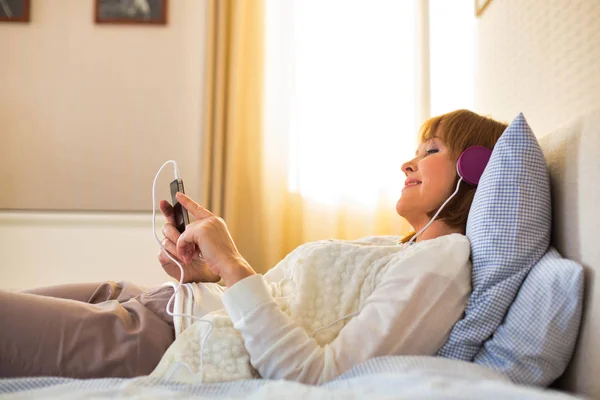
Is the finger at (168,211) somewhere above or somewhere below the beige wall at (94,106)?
below

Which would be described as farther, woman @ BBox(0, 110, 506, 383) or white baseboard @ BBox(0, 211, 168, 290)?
white baseboard @ BBox(0, 211, 168, 290)

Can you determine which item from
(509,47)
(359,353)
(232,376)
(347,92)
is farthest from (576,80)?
(347,92)

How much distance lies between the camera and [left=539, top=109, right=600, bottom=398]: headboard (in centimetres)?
85

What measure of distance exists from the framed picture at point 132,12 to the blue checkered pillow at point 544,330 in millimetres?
2394

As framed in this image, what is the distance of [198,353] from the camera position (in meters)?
0.96

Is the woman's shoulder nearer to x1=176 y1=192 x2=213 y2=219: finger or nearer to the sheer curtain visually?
x1=176 y1=192 x2=213 y2=219: finger

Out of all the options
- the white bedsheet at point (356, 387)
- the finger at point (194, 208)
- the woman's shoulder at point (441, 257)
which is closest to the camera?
the white bedsheet at point (356, 387)

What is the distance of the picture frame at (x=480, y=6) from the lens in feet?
5.95

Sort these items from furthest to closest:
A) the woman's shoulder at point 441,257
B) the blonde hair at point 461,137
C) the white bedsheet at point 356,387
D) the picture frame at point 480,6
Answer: the picture frame at point 480,6 → the blonde hair at point 461,137 → the woman's shoulder at point 441,257 → the white bedsheet at point 356,387

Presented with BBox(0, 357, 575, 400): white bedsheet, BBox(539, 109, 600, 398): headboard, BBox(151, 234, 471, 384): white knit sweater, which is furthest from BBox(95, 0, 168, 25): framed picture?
BBox(0, 357, 575, 400): white bedsheet

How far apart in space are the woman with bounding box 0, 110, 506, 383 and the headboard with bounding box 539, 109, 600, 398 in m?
0.18

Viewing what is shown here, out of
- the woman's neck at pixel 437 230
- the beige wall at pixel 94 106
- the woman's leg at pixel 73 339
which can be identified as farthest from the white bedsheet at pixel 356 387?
the beige wall at pixel 94 106

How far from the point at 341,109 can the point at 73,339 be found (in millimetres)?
1916

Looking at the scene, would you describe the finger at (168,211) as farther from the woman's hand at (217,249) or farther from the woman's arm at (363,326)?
the woman's arm at (363,326)
